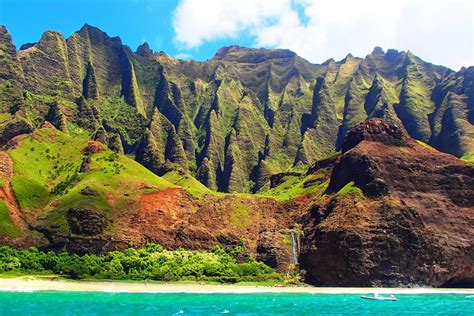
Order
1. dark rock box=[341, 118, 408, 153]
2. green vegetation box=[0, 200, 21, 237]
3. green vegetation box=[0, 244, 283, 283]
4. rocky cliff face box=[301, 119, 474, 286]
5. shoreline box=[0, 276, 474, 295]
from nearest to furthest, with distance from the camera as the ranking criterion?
shoreline box=[0, 276, 474, 295]
rocky cliff face box=[301, 119, 474, 286]
green vegetation box=[0, 244, 283, 283]
green vegetation box=[0, 200, 21, 237]
dark rock box=[341, 118, 408, 153]

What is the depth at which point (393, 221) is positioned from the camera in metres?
154

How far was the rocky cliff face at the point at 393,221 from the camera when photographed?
491ft

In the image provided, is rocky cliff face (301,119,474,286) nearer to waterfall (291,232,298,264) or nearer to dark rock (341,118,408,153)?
dark rock (341,118,408,153)

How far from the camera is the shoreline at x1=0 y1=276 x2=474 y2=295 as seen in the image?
135 metres

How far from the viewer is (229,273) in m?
156

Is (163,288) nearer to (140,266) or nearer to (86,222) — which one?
(140,266)

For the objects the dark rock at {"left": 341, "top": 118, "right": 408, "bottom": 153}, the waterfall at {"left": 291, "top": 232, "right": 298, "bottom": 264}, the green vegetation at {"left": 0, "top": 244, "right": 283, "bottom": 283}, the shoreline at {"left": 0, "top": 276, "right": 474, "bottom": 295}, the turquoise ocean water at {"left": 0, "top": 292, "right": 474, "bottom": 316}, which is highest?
the dark rock at {"left": 341, "top": 118, "right": 408, "bottom": 153}

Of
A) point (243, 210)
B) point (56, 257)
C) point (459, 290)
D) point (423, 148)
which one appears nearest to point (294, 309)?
point (459, 290)

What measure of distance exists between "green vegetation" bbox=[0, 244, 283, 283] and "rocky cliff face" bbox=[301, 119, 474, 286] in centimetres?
2097

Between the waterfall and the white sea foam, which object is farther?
the waterfall

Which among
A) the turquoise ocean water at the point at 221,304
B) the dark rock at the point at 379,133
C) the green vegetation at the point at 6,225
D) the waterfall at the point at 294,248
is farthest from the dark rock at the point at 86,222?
the dark rock at the point at 379,133

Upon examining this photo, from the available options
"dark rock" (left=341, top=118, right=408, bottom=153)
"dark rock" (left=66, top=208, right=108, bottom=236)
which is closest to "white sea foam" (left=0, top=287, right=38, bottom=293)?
"dark rock" (left=66, top=208, right=108, bottom=236)

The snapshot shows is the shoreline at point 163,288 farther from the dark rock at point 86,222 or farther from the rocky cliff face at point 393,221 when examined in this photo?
the dark rock at point 86,222

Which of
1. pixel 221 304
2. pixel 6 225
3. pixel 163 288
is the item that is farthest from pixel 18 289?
pixel 221 304
